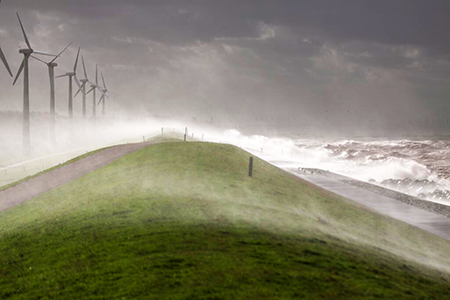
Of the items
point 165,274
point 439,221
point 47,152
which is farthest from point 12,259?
point 47,152

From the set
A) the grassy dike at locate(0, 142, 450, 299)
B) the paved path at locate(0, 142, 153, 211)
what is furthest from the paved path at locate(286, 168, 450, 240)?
the paved path at locate(0, 142, 153, 211)

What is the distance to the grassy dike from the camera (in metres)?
14.4

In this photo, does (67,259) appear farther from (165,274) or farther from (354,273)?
(354,273)

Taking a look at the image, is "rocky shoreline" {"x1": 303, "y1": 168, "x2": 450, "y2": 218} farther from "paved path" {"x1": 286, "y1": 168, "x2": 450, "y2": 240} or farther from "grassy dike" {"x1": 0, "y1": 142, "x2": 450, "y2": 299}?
"grassy dike" {"x1": 0, "y1": 142, "x2": 450, "y2": 299}

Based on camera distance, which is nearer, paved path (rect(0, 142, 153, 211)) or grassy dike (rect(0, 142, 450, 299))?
grassy dike (rect(0, 142, 450, 299))

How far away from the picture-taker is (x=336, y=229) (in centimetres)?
2544

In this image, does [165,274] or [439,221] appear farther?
[439,221]

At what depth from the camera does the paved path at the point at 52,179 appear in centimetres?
3512

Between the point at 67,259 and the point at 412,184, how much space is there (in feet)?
209

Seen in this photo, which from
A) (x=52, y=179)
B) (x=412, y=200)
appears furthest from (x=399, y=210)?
(x=52, y=179)

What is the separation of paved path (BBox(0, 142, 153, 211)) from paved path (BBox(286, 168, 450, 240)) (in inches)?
1130

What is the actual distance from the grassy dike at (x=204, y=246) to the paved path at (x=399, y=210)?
4786 millimetres

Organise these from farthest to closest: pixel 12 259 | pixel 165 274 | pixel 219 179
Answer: pixel 219 179, pixel 12 259, pixel 165 274

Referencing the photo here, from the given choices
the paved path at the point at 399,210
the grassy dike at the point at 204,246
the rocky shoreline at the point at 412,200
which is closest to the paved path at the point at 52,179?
the grassy dike at the point at 204,246
